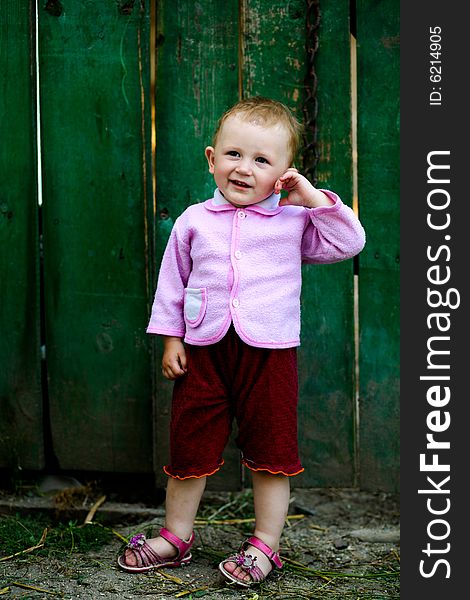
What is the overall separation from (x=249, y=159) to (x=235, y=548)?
134cm

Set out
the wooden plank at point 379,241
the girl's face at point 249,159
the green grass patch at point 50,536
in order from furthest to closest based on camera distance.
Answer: the wooden plank at point 379,241 < the green grass patch at point 50,536 < the girl's face at point 249,159

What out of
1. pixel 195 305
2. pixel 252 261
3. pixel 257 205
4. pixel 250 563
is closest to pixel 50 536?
pixel 250 563

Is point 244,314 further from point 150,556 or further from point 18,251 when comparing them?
point 18,251

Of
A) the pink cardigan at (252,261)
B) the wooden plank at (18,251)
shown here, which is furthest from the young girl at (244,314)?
the wooden plank at (18,251)

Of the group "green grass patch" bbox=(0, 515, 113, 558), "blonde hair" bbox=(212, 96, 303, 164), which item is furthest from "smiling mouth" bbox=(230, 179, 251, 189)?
"green grass patch" bbox=(0, 515, 113, 558)

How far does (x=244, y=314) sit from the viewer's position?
9.18 feet

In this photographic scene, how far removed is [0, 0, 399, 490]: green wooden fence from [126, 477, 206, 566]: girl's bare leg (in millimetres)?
509

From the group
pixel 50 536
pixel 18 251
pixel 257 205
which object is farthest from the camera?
pixel 18 251

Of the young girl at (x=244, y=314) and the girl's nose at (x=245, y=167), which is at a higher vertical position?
the girl's nose at (x=245, y=167)

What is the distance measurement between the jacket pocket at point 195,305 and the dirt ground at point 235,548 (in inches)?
31.4

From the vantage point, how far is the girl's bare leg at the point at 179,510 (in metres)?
2.96

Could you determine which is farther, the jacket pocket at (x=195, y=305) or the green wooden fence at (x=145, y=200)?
the green wooden fence at (x=145, y=200)

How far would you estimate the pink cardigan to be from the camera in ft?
9.18

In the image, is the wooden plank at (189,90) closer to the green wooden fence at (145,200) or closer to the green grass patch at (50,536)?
the green wooden fence at (145,200)
